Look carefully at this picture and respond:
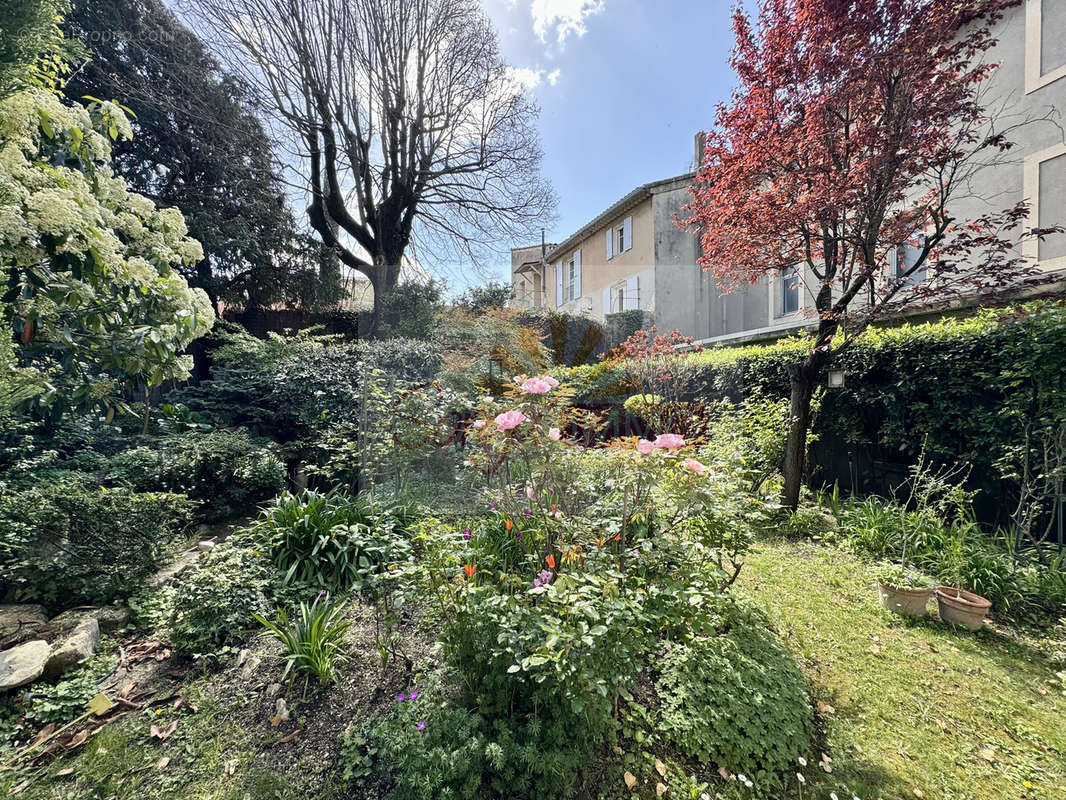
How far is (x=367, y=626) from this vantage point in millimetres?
2494

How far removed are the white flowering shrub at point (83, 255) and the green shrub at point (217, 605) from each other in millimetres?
1254

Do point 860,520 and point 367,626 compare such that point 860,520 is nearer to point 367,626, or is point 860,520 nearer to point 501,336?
point 367,626

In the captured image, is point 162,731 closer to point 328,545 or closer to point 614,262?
point 328,545

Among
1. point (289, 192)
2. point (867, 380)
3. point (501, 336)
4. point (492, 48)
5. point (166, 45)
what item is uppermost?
point (492, 48)

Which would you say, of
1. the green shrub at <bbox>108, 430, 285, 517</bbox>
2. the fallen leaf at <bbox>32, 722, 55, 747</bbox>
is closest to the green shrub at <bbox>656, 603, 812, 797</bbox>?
the fallen leaf at <bbox>32, 722, 55, 747</bbox>

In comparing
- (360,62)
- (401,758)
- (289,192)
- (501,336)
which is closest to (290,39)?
(360,62)

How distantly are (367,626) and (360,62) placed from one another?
12.4 m

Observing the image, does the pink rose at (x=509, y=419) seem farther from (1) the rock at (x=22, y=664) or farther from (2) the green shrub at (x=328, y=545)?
(1) the rock at (x=22, y=664)

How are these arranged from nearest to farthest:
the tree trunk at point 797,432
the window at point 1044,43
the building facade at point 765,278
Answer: the tree trunk at point 797,432 → the window at point 1044,43 → the building facade at point 765,278

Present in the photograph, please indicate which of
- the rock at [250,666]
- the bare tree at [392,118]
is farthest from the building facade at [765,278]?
the rock at [250,666]

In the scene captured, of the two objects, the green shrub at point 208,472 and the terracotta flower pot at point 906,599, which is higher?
the green shrub at point 208,472

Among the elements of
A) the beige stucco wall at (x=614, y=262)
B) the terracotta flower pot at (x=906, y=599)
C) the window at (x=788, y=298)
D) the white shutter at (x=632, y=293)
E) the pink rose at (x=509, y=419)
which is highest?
the beige stucco wall at (x=614, y=262)

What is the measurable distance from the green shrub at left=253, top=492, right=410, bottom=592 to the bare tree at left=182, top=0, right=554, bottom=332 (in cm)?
926

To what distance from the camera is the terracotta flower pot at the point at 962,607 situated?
2748 millimetres
